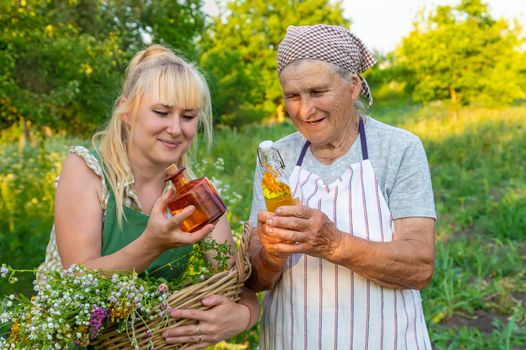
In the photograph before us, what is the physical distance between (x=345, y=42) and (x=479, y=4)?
22581mm

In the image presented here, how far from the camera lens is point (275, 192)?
184 centimetres

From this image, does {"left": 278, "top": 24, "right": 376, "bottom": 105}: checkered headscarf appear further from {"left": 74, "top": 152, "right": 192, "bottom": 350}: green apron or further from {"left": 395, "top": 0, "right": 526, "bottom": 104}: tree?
{"left": 395, "top": 0, "right": 526, "bottom": 104}: tree

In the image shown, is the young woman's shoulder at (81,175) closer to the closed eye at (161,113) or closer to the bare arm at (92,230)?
the bare arm at (92,230)

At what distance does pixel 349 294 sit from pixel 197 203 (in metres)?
0.67

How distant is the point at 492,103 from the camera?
803 inches

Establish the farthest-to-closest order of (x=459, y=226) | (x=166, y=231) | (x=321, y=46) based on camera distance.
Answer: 1. (x=459, y=226)
2. (x=321, y=46)
3. (x=166, y=231)

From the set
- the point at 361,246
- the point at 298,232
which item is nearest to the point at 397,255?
the point at 361,246

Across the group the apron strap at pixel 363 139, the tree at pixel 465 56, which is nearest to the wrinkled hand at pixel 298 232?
the apron strap at pixel 363 139

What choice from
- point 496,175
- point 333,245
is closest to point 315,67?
point 333,245

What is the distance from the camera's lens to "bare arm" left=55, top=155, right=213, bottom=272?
186 cm

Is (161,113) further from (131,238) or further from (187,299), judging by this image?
(187,299)

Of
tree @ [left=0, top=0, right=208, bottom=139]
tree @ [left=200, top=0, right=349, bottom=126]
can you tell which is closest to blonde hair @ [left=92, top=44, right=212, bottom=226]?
tree @ [left=0, top=0, right=208, bottom=139]

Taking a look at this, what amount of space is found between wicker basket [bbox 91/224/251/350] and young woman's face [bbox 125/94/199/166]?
0.46 m

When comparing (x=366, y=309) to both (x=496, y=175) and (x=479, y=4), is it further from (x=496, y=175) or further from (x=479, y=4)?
(x=479, y=4)
